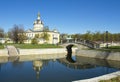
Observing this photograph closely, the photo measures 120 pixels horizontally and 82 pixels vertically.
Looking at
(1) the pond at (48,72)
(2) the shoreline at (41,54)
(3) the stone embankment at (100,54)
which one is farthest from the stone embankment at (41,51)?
(1) the pond at (48,72)

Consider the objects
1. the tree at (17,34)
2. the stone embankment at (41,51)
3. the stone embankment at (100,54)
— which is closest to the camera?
the stone embankment at (100,54)

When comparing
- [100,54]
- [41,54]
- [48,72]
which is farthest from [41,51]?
[48,72]

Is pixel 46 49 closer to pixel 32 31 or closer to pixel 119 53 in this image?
pixel 119 53

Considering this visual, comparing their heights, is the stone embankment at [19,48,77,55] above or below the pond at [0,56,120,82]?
above

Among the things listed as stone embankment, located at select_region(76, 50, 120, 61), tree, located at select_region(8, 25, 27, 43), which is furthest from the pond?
tree, located at select_region(8, 25, 27, 43)

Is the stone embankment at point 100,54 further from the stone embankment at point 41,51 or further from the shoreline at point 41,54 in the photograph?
the stone embankment at point 41,51

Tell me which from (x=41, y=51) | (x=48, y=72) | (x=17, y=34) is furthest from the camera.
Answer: (x=17, y=34)

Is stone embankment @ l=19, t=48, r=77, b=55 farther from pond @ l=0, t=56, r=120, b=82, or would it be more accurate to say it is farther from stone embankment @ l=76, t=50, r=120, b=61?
pond @ l=0, t=56, r=120, b=82

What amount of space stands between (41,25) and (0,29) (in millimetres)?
35136

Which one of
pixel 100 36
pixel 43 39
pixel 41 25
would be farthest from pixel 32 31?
pixel 100 36

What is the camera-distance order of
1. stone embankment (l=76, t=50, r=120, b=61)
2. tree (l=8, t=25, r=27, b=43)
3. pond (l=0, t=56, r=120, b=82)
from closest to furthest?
1. pond (l=0, t=56, r=120, b=82)
2. stone embankment (l=76, t=50, r=120, b=61)
3. tree (l=8, t=25, r=27, b=43)

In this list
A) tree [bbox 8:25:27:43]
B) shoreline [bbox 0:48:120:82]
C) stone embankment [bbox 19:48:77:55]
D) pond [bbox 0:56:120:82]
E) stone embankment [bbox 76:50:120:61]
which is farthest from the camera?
tree [bbox 8:25:27:43]

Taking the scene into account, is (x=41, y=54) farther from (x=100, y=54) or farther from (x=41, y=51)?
(x=100, y=54)

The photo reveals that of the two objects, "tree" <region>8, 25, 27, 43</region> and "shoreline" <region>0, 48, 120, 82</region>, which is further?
"tree" <region>8, 25, 27, 43</region>
